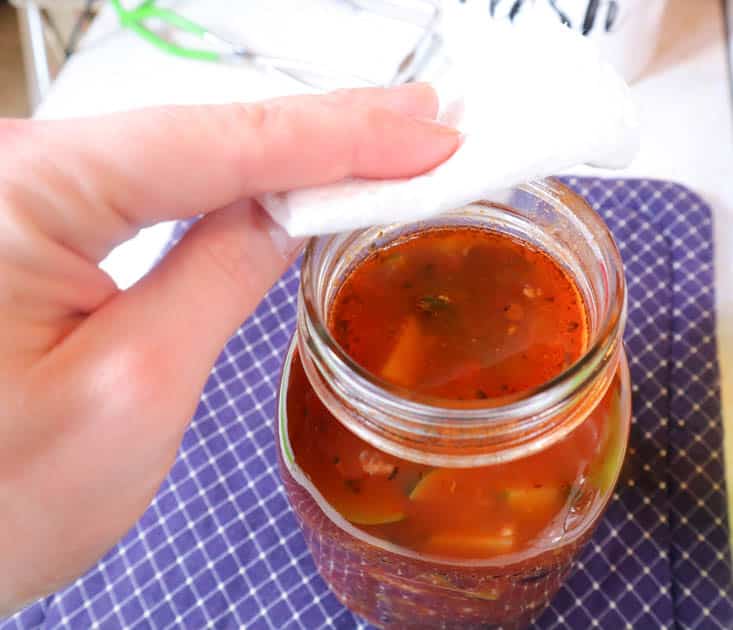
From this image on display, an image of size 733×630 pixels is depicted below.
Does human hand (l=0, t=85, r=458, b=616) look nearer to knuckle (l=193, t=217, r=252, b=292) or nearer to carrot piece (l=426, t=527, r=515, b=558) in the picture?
knuckle (l=193, t=217, r=252, b=292)

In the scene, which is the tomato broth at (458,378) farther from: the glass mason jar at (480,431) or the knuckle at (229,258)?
the knuckle at (229,258)

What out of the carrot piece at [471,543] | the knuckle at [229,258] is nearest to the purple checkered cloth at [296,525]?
the carrot piece at [471,543]

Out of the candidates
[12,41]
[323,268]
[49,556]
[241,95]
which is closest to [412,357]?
[323,268]

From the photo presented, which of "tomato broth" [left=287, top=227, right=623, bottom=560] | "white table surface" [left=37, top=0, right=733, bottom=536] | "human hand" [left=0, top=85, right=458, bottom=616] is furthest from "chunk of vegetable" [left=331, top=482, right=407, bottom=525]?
"white table surface" [left=37, top=0, right=733, bottom=536]

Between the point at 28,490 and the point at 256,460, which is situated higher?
the point at 28,490

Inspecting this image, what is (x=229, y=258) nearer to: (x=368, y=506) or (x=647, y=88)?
(x=368, y=506)

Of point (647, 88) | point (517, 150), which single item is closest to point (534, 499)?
point (517, 150)

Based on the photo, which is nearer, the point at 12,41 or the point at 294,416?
the point at 294,416

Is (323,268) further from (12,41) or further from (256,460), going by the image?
(12,41)

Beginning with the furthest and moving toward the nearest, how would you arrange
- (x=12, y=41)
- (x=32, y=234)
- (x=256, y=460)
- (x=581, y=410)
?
(x=12, y=41), (x=256, y=460), (x=581, y=410), (x=32, y=234)
